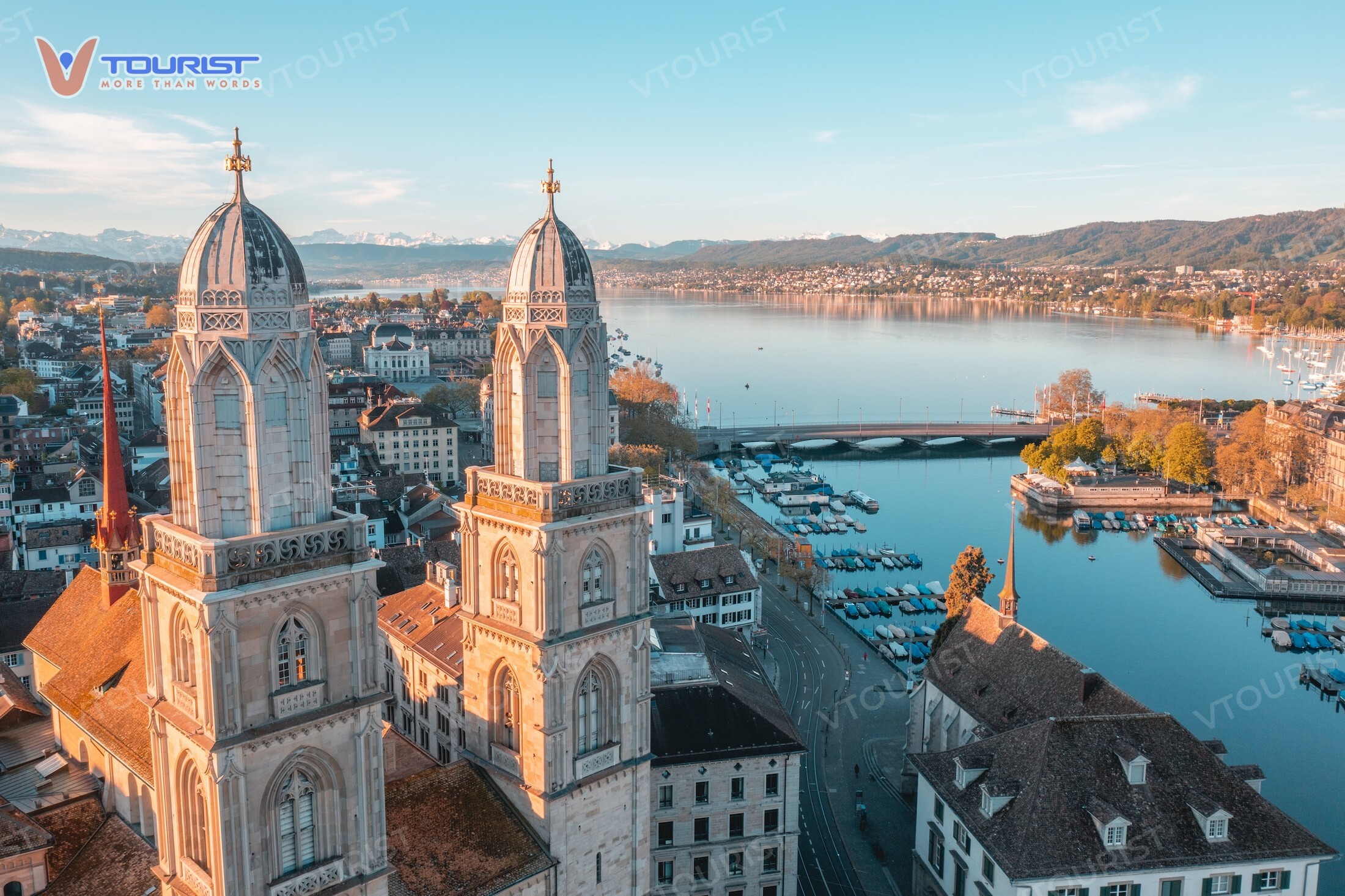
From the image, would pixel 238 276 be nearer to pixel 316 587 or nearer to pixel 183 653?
pixel 316 587

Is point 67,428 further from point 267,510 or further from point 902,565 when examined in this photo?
point 267,510

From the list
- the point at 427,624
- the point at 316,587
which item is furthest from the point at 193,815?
the point at 427,624

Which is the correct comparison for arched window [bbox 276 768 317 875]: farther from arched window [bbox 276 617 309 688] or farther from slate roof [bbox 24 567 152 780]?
slate roof [bbox 24 567 152 780]

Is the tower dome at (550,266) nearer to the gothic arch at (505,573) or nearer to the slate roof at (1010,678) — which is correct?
the gothic arch at (505,573)

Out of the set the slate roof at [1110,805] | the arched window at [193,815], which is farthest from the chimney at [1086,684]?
the arched window at [193,815]

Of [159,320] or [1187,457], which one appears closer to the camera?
[1187,457]

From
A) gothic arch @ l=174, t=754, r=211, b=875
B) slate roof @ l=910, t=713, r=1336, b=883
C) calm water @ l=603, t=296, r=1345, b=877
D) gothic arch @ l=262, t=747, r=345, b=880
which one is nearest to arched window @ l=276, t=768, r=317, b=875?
gothic arch @ l=262, t=747, r=345, b=880

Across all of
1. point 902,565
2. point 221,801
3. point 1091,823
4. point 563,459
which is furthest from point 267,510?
point 902,565

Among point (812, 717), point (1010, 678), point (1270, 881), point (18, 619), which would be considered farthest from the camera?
point (812, 717)
